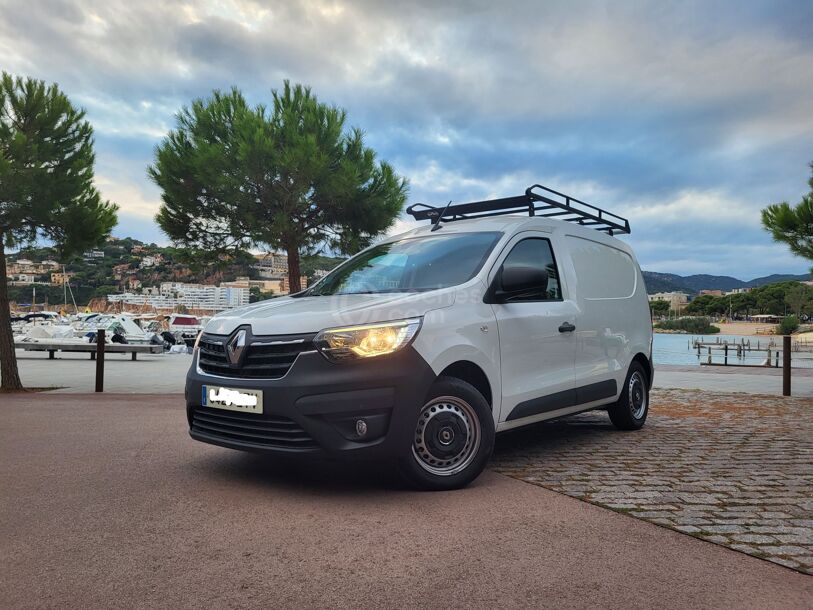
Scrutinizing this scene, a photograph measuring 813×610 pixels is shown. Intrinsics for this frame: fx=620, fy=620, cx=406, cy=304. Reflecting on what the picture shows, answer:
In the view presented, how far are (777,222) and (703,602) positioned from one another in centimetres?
1289

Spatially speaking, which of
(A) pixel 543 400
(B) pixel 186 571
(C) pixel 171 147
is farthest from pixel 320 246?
(B) pixel 186 571

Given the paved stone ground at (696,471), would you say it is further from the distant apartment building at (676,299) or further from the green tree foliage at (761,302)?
the distant apartment building at (676,299)

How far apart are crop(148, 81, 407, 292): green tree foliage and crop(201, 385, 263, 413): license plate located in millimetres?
10588

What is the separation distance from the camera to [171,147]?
50.3ft

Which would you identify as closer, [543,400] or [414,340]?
[414,340]

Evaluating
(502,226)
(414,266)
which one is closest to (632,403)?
(502,226)

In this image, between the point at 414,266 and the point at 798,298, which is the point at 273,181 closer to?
the point at 414,266

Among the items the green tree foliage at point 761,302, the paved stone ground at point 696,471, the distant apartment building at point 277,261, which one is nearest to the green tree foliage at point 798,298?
the green tree foliage at point 761,302

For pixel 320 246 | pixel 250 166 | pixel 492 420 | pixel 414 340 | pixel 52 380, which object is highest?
pixel 250 166

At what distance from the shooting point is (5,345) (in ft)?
38.0

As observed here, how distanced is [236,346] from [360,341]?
849 mm

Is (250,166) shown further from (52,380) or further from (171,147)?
(52,380)

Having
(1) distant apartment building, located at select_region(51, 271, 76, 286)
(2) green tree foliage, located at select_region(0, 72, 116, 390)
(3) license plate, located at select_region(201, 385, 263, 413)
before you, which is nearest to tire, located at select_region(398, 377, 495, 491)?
(3) license plate, located at select_region(201, 385, 263, 413)

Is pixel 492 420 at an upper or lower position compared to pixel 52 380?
upper
